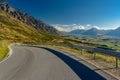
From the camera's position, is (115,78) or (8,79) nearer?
(8,79)

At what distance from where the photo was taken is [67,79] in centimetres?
935

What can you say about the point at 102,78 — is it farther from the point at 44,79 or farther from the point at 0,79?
the point at 0,79

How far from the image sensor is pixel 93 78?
388 inches

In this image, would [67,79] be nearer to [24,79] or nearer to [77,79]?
[77,79]

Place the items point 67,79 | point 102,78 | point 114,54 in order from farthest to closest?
point 114,54 → point 102,78 → point 67,79

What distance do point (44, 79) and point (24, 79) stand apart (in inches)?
33.0

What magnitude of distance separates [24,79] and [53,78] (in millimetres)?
1228

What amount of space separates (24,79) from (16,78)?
1.50 feet

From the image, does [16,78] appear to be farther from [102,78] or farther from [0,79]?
[102,78]

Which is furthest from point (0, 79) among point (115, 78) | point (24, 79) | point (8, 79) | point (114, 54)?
point (114, 54)

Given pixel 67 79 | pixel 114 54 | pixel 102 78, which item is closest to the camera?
pixel 67 79

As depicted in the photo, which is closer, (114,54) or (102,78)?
(102,78)

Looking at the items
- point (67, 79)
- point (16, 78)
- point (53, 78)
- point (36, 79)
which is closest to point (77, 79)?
point (67, 79)

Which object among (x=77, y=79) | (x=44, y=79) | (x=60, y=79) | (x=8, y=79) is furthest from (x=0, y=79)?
(x=77, y=79)
